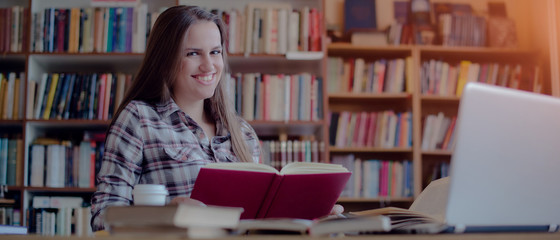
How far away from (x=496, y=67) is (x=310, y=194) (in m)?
2.59

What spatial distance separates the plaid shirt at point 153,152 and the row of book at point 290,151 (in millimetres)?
1169

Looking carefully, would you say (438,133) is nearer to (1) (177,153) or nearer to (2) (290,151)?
(2) (290,151)

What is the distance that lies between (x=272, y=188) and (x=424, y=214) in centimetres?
31

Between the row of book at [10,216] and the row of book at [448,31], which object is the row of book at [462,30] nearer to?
the row of book at [448,31]

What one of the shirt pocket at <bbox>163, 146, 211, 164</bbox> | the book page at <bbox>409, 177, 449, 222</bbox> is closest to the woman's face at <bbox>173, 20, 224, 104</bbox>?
the shirt pocket at <bbox>163, 146, 211, 164</bbox>

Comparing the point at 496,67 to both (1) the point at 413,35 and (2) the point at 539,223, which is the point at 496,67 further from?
(2) the point at 539,223

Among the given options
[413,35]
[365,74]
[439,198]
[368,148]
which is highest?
[413,35]

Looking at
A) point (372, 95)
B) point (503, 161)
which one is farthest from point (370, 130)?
point (503, 161)

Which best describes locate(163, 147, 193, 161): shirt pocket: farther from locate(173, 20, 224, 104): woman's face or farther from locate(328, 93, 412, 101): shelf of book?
locate(328, 93, 412, 101): shelf of book

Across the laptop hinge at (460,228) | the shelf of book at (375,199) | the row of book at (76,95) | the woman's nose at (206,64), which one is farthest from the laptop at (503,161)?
the row of book at (76,95)

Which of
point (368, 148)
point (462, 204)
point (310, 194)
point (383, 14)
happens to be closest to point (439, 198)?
point (310, 194)

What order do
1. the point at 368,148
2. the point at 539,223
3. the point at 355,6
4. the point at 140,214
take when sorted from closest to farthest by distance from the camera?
the point at 140,214, the point at 539,223, the point at 368,148, the point at 355,6

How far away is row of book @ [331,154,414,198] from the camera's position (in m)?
3.25

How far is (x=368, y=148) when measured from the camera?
324 centimetres
